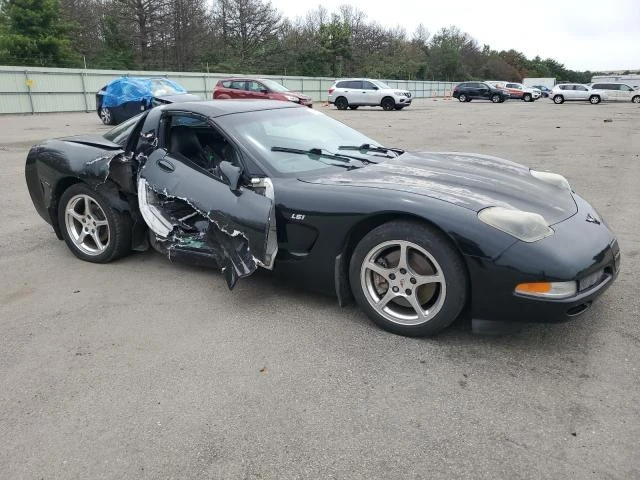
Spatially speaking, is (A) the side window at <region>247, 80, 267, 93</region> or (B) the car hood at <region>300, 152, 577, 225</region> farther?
(A) the side window at <region>247, 80, 267, 93</region>

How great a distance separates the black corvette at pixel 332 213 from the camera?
→ 273 centimetres

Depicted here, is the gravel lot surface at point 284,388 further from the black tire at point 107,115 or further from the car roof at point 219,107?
the black tire at point 107,115

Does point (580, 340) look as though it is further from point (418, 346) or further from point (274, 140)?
point (274, 140)

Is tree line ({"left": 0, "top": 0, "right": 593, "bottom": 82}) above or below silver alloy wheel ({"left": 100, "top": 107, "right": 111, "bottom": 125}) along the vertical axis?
above

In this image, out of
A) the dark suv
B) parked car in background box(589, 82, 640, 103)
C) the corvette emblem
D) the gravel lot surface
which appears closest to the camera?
the gravel lot surface

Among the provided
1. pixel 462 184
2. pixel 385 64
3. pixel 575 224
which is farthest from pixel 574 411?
pixel 385 64

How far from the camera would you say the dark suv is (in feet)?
131

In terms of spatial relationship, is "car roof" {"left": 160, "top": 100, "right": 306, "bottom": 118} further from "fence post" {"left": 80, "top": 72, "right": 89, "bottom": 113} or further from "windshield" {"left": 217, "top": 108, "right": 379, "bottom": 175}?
"fence post" {"left": 80, "top": 72, "right": 89, "bottom": 113}

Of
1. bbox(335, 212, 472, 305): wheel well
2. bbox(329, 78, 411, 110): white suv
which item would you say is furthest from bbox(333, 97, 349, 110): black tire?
bbox(335, 212, 472, 305): wheel well

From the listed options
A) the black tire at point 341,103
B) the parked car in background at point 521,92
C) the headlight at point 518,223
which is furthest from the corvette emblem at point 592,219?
the parked car in background at point 521,92

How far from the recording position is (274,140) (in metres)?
3.76

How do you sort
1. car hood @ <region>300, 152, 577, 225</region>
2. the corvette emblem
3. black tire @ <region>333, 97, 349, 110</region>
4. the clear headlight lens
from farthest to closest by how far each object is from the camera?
black tire @ <region>333, 97, 349, 110</region> < the corvette emblem < car hood @ <region>300, 152, 577, 225</region> < the clear headlight lens

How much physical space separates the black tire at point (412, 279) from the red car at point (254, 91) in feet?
65.6

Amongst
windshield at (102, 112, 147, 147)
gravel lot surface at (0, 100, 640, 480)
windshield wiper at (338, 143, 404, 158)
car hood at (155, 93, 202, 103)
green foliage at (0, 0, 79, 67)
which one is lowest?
gravel lot surface at (0, 100, 640, 480)
